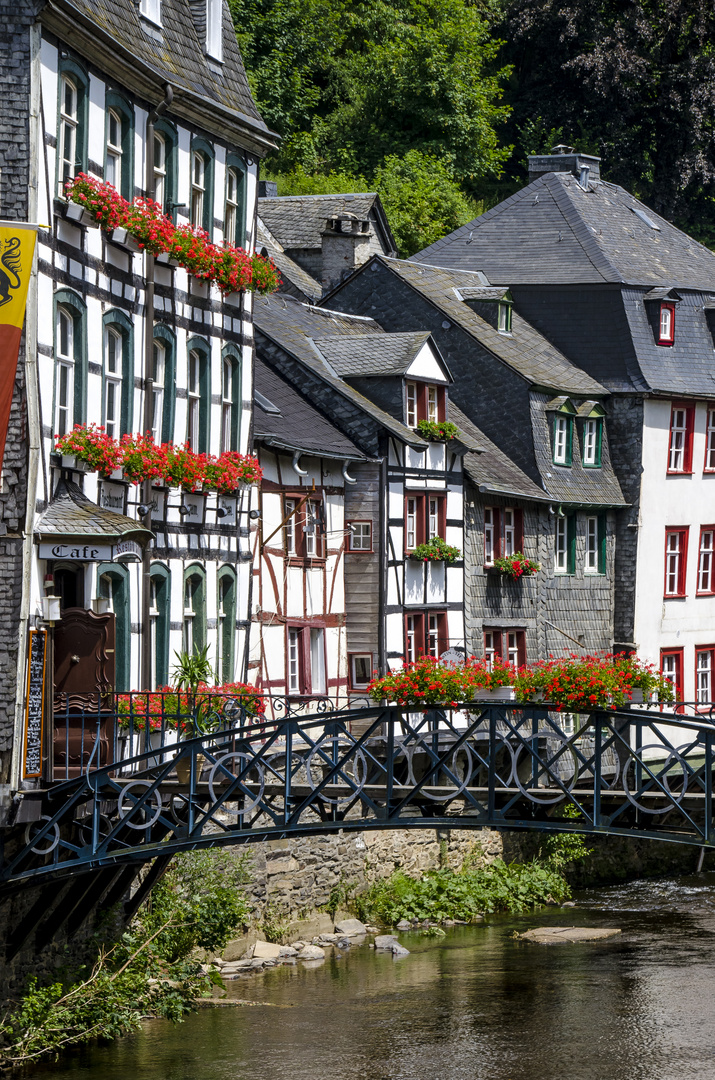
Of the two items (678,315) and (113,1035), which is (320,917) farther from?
(678,315)

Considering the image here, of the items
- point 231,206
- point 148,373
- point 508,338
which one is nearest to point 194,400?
point 148,373

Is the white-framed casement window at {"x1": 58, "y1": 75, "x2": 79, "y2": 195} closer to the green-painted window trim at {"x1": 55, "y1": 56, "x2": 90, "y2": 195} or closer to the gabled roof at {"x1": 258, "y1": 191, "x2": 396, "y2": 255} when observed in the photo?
the green-painted window trim at {"x1": 55, "y1": 56, "x2": 90, "y2": 195}

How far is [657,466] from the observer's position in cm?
4359

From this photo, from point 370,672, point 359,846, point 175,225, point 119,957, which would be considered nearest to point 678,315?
point 370,672

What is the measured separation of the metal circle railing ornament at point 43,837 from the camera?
810 inches

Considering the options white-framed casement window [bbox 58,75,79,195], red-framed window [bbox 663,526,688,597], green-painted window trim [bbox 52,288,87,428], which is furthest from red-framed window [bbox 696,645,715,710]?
white-framed casement window [bbox 58,75,79,195]

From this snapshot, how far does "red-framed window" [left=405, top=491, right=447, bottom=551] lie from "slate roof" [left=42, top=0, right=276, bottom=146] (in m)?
9.82

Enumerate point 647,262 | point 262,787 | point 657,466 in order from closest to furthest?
point 262,787 → point 657,466 → point 647,262

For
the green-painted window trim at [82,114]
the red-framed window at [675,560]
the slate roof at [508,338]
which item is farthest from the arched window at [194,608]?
the red-framed window at [675,560]

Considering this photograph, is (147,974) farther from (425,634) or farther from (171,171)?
(425,634)

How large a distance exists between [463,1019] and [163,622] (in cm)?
733

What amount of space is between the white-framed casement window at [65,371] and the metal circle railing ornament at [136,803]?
4529 millimetres

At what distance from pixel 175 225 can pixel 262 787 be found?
9.33 meters

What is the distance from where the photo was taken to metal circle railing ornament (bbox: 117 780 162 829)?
20531mm
